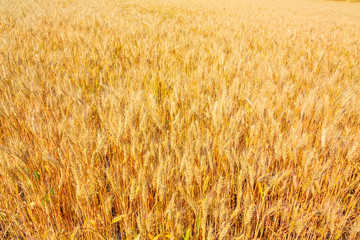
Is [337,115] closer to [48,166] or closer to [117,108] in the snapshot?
[117,108]

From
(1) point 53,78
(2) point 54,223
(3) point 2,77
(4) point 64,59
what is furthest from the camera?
(4) point 64,59

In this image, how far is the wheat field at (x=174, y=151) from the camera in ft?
2.14

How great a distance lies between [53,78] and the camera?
4.93ft

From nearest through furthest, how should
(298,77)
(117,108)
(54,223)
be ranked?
(54,223) → (117,108) → (298,77)

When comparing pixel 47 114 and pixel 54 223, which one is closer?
pixel 54 223

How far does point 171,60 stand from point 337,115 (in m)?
1.31

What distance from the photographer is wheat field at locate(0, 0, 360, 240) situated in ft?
2.14

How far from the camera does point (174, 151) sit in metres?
0.90

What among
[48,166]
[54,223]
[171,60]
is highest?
[171,60]

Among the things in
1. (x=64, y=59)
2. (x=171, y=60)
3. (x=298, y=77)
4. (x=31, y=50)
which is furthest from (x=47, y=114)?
(x=298, y=77)

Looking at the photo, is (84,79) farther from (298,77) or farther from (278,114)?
(298,77)

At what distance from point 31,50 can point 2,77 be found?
2.76 feet

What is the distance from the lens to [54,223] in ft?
2.28

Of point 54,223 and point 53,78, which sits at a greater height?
point 53,78
